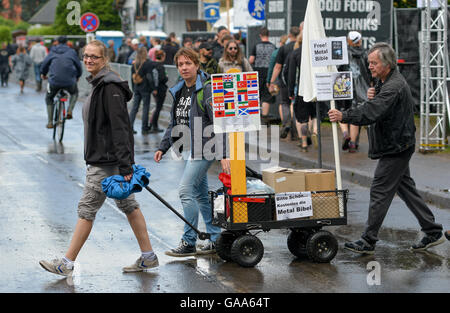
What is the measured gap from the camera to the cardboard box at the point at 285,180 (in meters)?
7.92

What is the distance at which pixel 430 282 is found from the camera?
7.16 m

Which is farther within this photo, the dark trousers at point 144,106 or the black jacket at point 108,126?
the dark trousers at point 144,106

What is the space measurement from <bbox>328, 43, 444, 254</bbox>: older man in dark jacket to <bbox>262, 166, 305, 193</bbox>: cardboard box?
606mm

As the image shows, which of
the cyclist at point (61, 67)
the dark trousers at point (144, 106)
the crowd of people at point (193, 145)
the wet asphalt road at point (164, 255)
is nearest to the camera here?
the wet asphalt road at point (164, 255)

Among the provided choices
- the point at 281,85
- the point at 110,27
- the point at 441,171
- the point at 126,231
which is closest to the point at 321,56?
the point at 126,231

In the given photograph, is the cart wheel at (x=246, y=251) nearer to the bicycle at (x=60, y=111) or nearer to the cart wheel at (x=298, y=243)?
the cart wheel at (x=298, y=243)

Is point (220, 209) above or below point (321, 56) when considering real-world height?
below

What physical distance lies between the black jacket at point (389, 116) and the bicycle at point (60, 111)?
35.3 feet

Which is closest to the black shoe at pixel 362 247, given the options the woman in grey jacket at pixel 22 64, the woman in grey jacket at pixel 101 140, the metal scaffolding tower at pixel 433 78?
the woman in grey jacket at pixel 101 140

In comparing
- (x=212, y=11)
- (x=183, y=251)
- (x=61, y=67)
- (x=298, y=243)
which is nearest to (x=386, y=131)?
(x=298, y=243)
